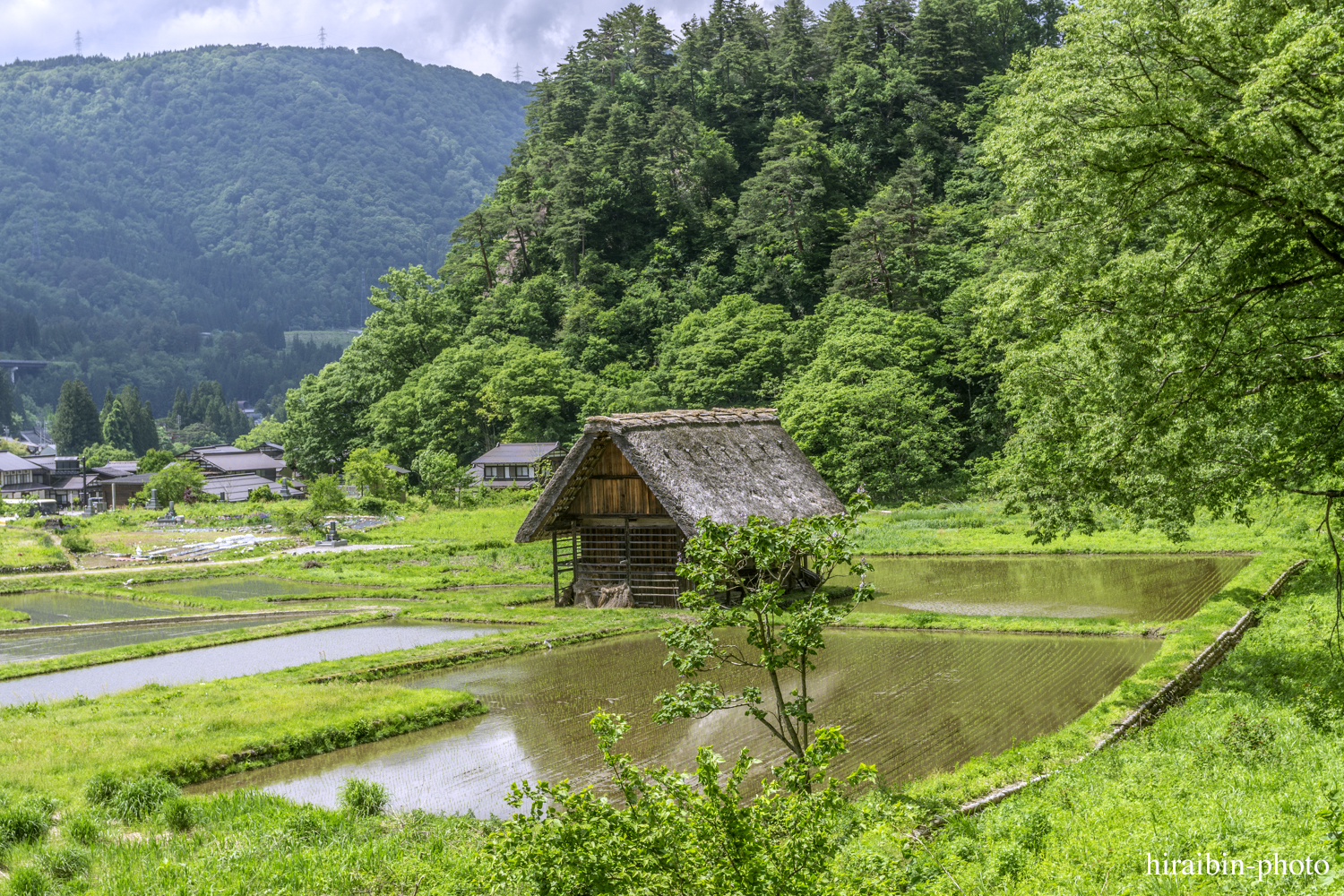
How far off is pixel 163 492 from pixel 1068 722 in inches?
2442

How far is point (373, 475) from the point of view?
178 ft

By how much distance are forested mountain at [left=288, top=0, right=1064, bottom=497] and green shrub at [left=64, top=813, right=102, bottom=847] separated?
3875 cm

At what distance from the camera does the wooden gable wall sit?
72.6 feet

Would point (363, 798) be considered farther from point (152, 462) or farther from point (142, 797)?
point (152, 462)

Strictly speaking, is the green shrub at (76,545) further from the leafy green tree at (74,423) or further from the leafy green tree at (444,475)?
the leafy green tree at (74,423)

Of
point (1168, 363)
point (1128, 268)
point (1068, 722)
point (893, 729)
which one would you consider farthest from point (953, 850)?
point (1128, 268)

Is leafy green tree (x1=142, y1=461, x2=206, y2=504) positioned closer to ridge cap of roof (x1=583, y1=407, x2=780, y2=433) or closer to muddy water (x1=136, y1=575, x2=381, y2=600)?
muddy water (x1=136, y1=575, x2=381, y2=600)

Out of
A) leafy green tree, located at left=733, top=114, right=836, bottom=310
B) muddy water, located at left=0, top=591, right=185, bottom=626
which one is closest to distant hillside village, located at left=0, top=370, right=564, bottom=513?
leafy green tree, located at left=733, top=114, right=836, bottom=310

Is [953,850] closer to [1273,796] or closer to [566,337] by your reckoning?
[1273,796]

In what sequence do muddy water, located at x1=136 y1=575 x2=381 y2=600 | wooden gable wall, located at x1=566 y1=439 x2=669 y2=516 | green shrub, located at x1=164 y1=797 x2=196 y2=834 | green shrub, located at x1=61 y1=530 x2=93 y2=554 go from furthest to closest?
green shrub, located at x1=61 y1=530 x2=93 y2=554, muddy water, located at x1=136 y1=575 x2=381 y2=600, wooden gable wall, located at x1=566 y1=439 x2=669 y2=516, green shrub, located at x1=164 y1=797 x2=196 y2=834

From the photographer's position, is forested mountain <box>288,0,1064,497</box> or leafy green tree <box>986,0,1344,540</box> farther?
forested mountain <box>288,0,1064,497</box>

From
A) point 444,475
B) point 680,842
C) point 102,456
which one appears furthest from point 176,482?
point 680,842

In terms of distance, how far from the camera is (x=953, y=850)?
23.7 ft

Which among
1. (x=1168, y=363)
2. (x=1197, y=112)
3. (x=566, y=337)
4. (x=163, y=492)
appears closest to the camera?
(x=1197, y=112)
